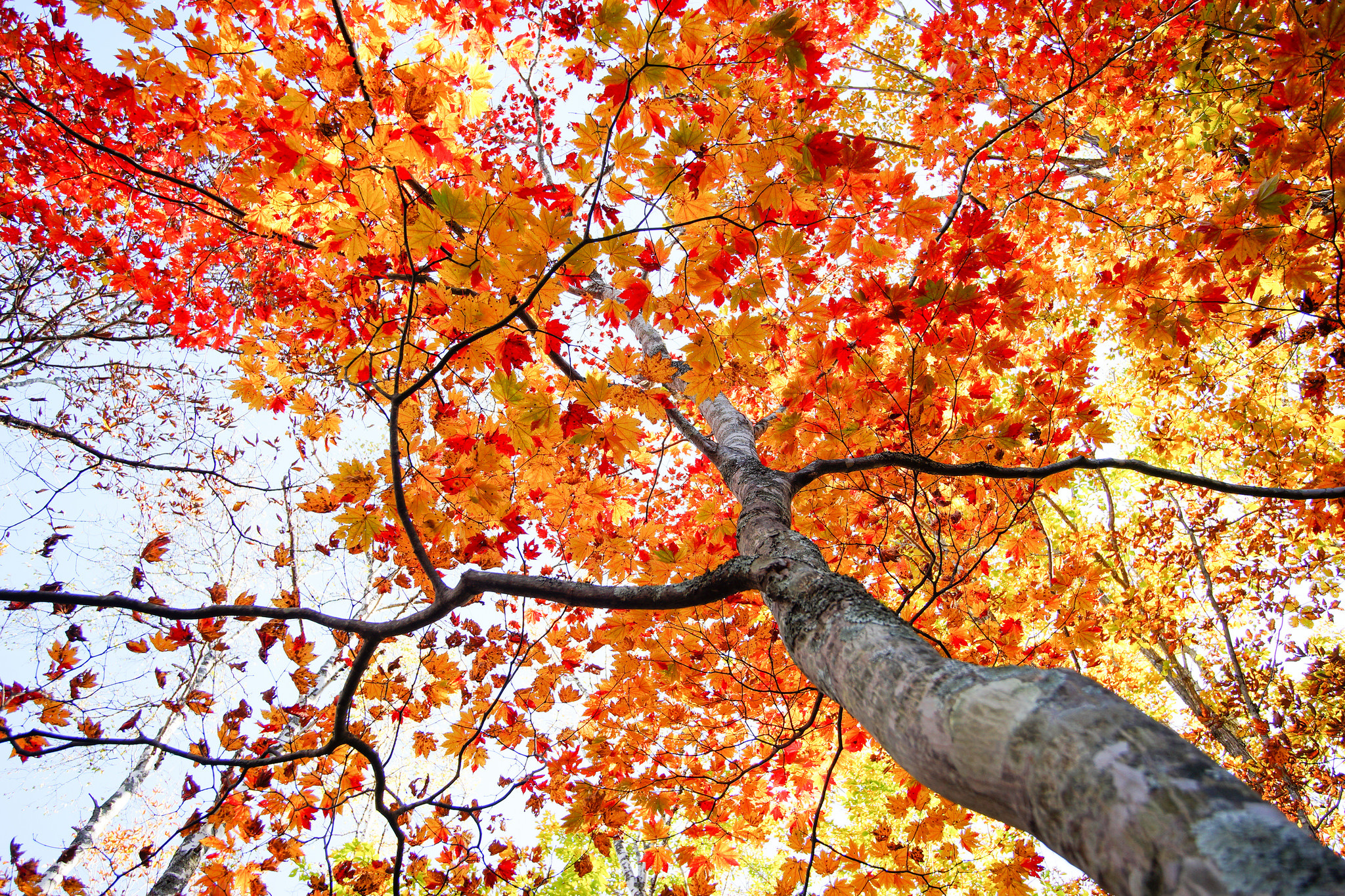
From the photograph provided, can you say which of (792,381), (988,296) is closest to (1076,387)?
(988,296)

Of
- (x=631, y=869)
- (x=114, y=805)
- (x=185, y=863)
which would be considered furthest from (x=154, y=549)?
(x=631, y=869)

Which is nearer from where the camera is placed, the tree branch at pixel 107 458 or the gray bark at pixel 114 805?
the tree branch at pixel 107 458

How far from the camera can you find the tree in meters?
1.63

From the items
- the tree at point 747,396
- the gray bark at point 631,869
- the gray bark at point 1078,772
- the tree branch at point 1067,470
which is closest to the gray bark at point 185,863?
the tree at point 747,396

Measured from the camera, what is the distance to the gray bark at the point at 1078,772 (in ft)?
1.68

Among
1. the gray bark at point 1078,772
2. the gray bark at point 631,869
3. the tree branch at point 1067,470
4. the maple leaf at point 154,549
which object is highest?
the maple leaf at point 154,549

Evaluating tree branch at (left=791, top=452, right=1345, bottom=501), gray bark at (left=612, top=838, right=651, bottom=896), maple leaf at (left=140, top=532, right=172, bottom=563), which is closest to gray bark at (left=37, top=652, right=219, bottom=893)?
maple leaf at (left=140, top=532, right=172, bottom=563)

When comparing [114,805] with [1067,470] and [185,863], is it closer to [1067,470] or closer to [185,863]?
[185,863]

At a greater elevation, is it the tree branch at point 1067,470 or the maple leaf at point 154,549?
the maple leaf at point 154,549

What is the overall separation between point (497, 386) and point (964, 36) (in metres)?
5.85

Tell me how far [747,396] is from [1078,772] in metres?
4.70

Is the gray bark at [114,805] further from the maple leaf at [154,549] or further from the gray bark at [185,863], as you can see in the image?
the maple leaf at [154,549]

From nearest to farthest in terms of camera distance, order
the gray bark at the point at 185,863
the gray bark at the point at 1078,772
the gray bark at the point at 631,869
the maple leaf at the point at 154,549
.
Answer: the gray bark at the point at 1078,772, the maple leaf at the point at 154,549, the gray bark at the point at 185,863, the gray bark at the point at 631,869

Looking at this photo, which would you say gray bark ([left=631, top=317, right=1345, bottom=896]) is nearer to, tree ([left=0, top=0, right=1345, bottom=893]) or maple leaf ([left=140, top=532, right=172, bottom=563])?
tree ([left=0, top=0, right=1345, bottom=893])
